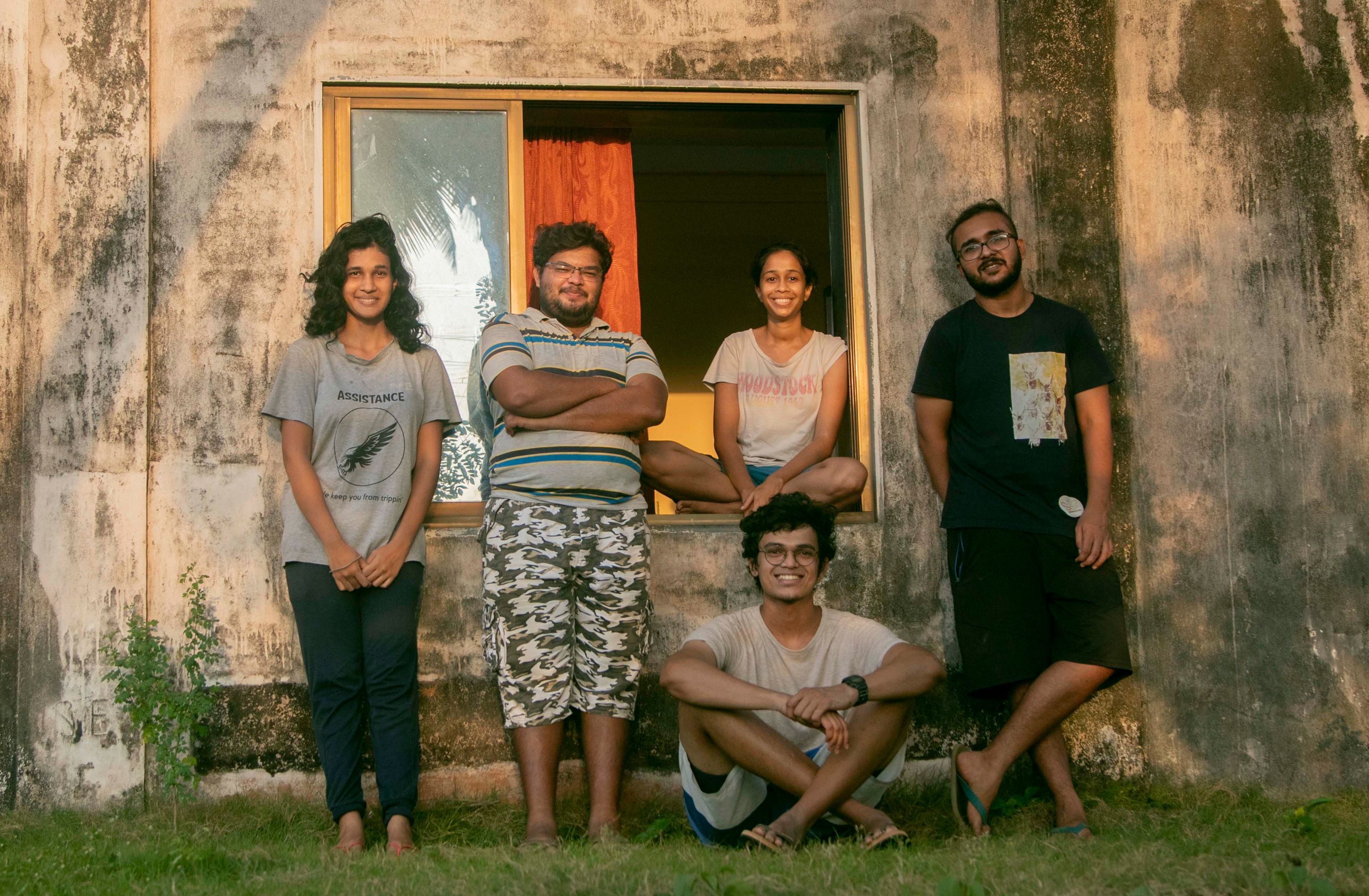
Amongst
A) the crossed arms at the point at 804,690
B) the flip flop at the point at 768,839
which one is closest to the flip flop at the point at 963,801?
the crossed arms at the point at 804,690

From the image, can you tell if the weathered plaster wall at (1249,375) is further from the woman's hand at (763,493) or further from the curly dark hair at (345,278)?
the curly dark hair at (345,278)

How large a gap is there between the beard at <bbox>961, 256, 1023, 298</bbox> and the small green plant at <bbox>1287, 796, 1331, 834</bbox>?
2.15 metres

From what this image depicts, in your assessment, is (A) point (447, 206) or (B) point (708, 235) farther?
(B) point (708, 235)

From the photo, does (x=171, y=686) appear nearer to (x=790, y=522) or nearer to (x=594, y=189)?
(x=790, y=522)

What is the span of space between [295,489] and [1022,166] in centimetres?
327

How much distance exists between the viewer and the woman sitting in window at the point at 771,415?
4.95 m

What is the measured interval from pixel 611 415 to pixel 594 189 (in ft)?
5.69

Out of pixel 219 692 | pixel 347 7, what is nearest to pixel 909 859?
pixel 219 692

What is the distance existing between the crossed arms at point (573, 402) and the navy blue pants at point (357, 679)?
741 millimetres

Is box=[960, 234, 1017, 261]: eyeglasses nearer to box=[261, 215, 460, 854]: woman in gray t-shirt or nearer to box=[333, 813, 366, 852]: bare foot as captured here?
box=[261, 215, 460, 854]: woman in gray t-shirt

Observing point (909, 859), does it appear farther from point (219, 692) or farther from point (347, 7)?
point (347, 7)

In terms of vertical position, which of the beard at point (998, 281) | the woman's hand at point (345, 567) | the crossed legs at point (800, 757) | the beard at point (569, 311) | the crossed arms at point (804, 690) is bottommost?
the crossed legs at point (800, 757)

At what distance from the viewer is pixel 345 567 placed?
13.7 ft

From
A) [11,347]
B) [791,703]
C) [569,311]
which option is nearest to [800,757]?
[791,703]
